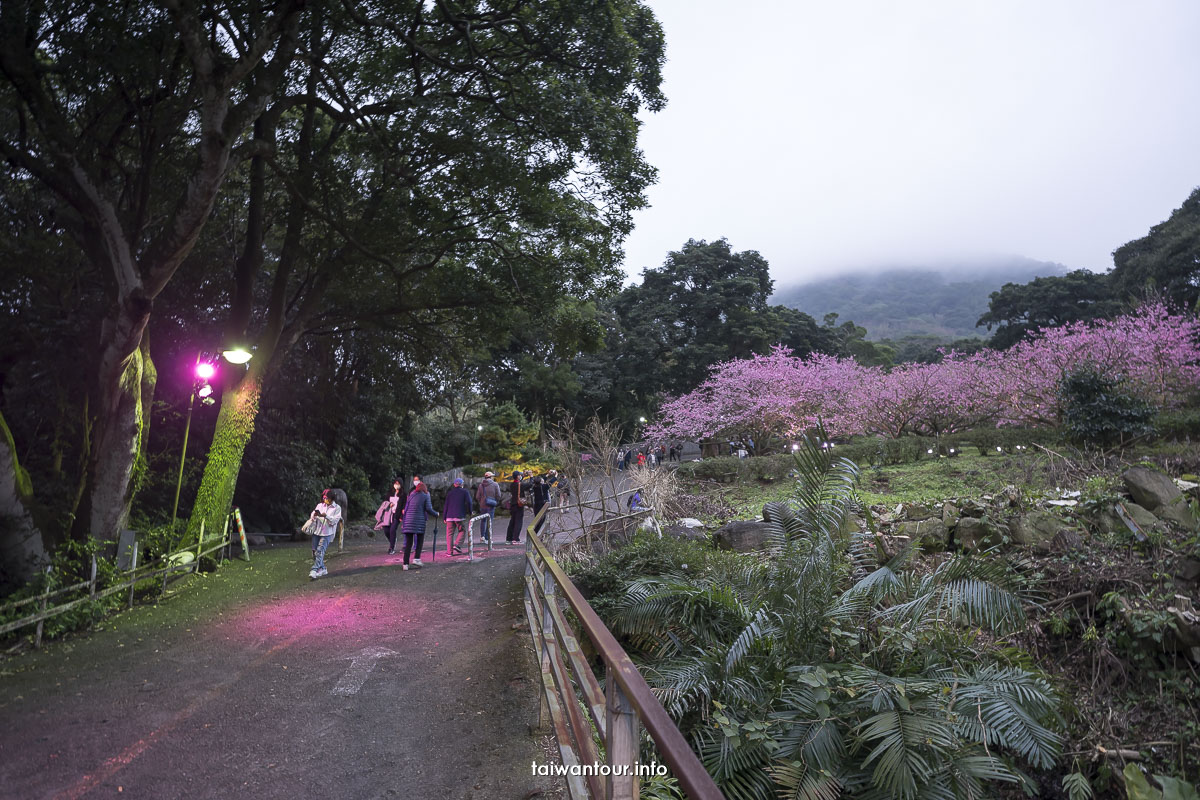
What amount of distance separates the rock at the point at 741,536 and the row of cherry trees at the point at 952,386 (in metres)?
5.03

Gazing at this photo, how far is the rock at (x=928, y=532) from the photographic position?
337 inches

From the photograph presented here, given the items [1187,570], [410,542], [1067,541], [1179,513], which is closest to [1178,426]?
[1179,513]

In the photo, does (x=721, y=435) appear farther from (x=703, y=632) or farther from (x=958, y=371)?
(x=703, y=632)

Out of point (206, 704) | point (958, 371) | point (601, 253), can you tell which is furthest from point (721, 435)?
point (206, 704)

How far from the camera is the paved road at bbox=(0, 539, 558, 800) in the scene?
3719 mm

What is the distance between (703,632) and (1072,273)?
159 feet

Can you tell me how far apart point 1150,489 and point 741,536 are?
16.7 feet

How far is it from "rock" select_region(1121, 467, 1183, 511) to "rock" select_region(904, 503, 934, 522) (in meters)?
2.40

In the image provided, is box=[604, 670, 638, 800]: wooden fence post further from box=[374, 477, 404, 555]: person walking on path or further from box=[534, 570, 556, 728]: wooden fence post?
box=[374, 477, 404, 555]: person walking on path

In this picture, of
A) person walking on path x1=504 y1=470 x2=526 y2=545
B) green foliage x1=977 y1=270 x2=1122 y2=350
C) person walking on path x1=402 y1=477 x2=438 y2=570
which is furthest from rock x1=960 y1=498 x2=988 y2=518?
green foliage x1=977 y1=270 x2=1122 y2=350

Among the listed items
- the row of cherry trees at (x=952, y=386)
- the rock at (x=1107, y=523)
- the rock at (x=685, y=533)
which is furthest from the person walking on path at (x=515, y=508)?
the rock at (x=1107, y=523)

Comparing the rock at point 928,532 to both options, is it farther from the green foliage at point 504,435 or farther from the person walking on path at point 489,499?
the green foliage at point 504,435

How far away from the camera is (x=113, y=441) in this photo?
9.06 metres

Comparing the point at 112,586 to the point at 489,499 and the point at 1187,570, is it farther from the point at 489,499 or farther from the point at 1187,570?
the point at 1187,570
